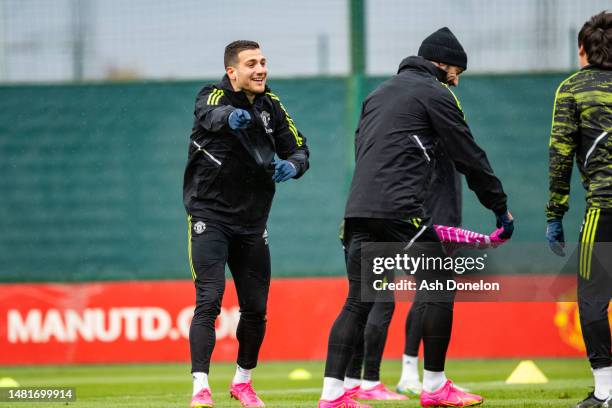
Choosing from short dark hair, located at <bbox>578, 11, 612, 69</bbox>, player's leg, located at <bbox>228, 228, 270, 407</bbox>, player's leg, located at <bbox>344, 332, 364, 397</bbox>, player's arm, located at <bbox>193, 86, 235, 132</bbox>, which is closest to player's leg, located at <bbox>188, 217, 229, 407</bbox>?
player's leg, located at <bbox>228, 228, 270, 407</bbox>

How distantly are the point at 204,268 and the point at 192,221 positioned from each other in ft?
1.10

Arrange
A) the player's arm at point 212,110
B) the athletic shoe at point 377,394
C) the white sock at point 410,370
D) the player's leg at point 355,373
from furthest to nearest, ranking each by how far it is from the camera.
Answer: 1. the white sock at point 410,370
2. the athletic shoe at point 377,394
3. the player's leg at point 355,373
4. the player's arm at point 212,110

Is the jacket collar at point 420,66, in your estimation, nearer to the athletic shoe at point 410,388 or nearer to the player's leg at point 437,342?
the player's leg at point 437,342

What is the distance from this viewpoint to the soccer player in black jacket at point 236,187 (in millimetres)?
6641

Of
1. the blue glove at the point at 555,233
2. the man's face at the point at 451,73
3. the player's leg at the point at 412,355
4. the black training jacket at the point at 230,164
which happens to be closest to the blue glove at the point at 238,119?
the black training jacket at the point at 230,164

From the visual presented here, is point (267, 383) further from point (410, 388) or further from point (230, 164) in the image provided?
point (230, 164)

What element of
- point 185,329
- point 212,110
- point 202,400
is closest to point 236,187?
point 212,110

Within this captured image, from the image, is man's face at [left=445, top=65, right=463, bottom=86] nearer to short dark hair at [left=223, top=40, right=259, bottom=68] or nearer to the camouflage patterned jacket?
the camouflage patterned jacket

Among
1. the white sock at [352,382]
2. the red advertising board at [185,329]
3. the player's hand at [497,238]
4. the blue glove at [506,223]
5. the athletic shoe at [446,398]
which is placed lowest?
the red advertising board at [185,329]

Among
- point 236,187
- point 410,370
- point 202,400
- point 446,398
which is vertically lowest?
point 410,370

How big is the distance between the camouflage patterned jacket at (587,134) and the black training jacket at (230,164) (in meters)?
1.62

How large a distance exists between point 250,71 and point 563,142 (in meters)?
1.96

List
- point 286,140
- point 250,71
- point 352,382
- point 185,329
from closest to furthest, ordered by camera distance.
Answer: point 250,71
point 286,140
point 352,382
point 185,329

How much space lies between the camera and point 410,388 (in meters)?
8.16
